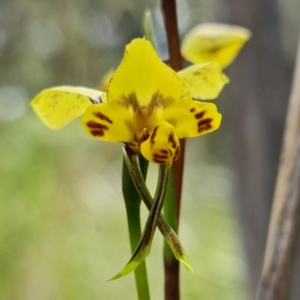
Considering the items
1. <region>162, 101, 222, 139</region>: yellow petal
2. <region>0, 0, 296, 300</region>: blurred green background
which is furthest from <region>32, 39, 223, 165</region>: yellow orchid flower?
<region>0, 0, 296, 300</region>: blurred green background

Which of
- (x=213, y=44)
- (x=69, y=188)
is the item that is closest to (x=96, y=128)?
(x=213, y=44)

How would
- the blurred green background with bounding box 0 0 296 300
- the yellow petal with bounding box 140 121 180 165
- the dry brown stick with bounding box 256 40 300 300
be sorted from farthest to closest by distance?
1. the blurred green background with bounding box 0 0 296 300
2. the dry brown stick with bounding box 256 40 300 300
3. the yellow petal with bounding box 140 121 180 165

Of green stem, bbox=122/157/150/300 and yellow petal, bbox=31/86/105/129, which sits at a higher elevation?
yellow petal, bbox=31/86/105/129

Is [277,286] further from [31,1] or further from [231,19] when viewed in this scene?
[31,1]

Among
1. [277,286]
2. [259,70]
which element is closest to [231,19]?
[259,70]

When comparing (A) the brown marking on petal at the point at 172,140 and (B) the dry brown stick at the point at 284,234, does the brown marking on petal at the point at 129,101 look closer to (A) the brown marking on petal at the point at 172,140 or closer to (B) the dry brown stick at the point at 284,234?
(A) the brown marking on petal at the point at 172,140

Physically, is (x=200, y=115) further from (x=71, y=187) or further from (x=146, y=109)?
(x=71, y=187)

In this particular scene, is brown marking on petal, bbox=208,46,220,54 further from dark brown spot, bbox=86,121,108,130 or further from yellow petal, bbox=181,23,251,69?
dark brown spot, bbox=86,121,108,130
